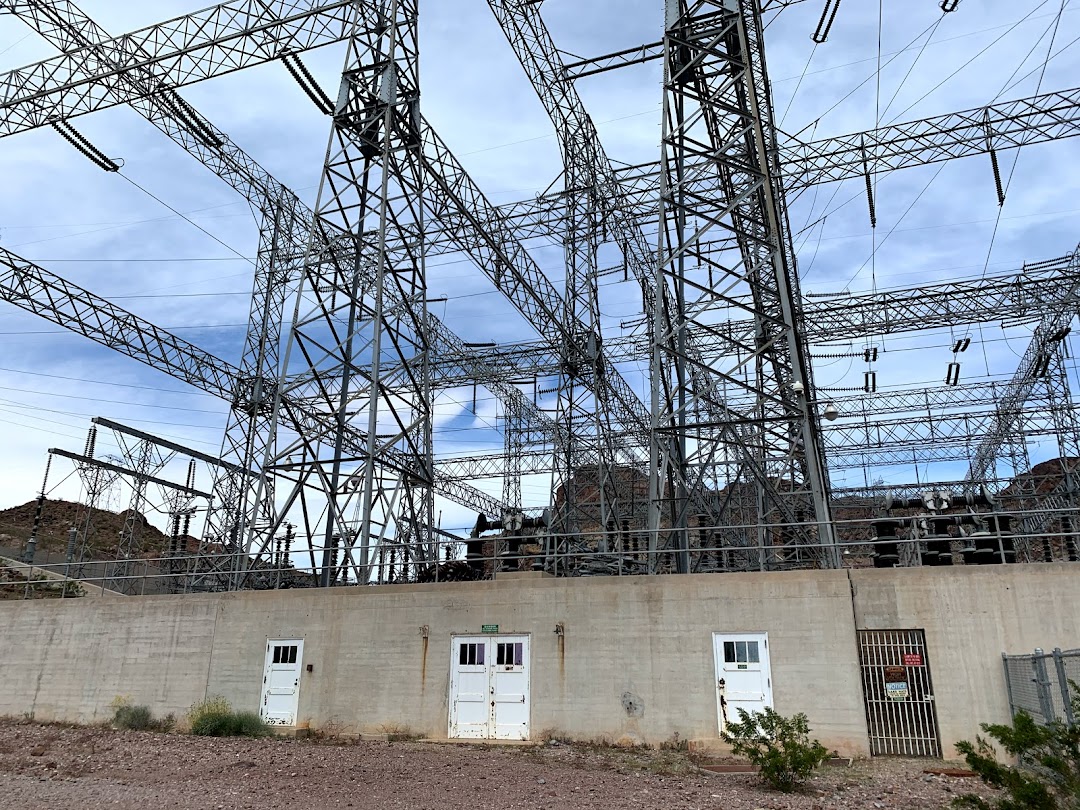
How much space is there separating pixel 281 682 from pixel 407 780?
20.5 feet

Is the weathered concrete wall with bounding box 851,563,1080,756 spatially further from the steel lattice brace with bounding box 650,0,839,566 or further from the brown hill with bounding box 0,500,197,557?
the brown hill with bounding box 0,500,197,557

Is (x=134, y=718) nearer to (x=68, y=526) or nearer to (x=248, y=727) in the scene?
(x=248, y=727)

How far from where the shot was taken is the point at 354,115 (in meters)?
21.1

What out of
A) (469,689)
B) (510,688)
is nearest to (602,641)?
(510,688)

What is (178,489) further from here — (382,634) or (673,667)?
(673,667)

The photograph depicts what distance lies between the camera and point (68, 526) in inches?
2090

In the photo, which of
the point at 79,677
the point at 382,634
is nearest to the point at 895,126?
the point at 382,634

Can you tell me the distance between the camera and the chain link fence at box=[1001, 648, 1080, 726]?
9.40 meters

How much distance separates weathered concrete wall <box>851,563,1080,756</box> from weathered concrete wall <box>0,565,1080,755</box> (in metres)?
0.02

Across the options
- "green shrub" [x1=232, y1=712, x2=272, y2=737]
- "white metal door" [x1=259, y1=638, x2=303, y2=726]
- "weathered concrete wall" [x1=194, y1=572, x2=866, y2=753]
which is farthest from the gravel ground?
"white metal door" [x1=259, y1=638, x2=303, y2=726]

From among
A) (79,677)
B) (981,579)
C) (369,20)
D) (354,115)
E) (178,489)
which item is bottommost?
(79,677)

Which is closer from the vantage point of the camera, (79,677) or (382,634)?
(382,634)

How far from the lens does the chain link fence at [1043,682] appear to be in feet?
30.8

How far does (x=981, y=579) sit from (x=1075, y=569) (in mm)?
1343
